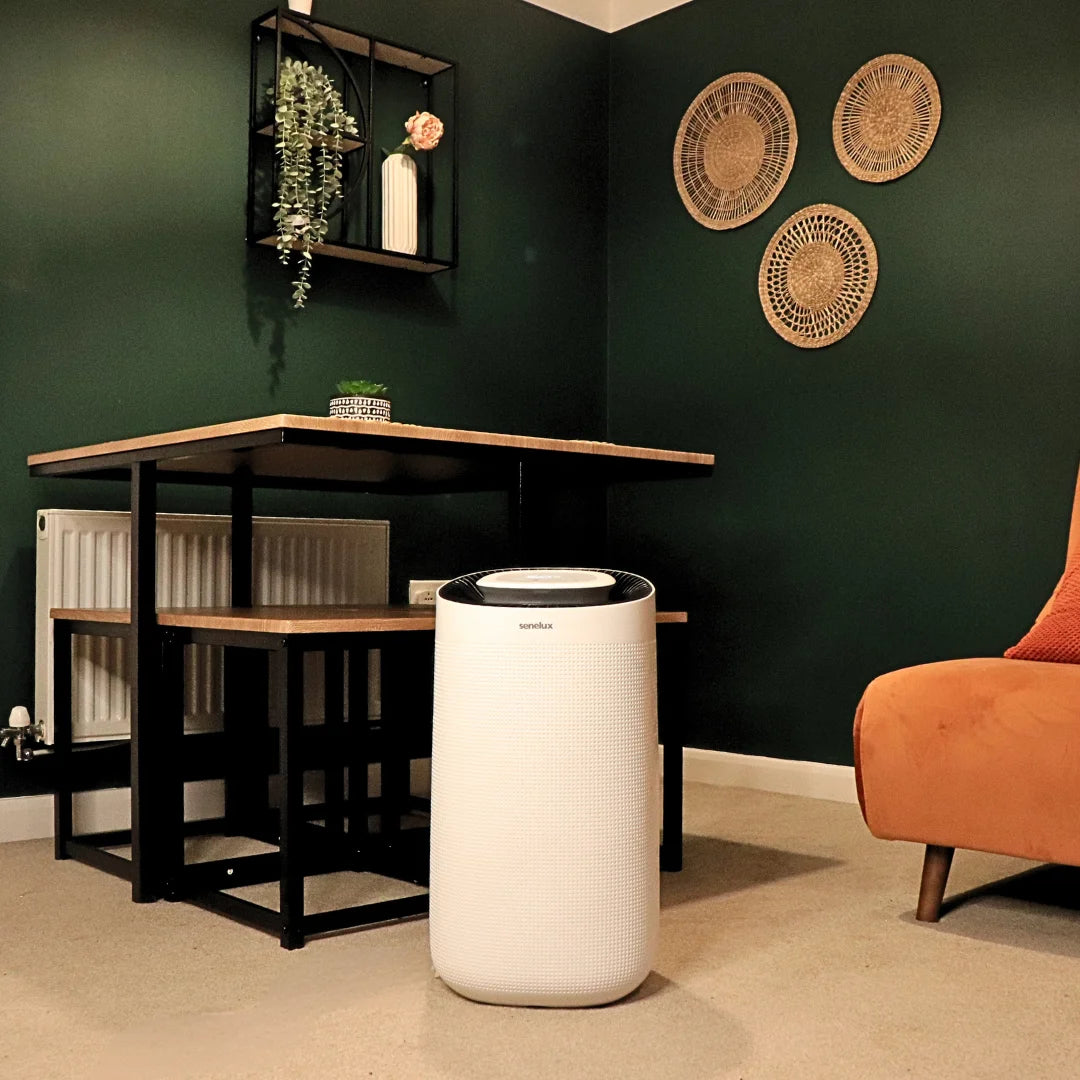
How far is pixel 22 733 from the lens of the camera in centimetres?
276

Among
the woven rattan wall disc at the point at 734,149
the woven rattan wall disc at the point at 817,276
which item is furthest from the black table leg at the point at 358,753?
the woven rattan wall disc at the point at 734,149

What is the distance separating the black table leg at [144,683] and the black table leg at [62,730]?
376mm

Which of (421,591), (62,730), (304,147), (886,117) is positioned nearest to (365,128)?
(304,147)

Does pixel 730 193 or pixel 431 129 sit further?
pixel 730 193

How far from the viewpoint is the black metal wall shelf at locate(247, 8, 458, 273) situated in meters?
3.24

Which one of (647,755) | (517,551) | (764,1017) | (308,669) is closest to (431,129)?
(308,669)

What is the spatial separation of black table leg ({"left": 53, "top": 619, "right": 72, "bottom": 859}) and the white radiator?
0.10m

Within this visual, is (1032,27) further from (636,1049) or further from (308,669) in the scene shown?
(636,1049)

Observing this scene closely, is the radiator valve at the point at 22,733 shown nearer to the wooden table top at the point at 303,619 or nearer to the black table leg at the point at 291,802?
the wooden table top at the point at 303,619

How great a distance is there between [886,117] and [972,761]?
195 cm

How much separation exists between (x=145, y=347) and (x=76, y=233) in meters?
0.30

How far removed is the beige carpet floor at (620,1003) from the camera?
4.92 ft

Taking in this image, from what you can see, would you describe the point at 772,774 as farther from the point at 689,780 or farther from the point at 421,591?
the point at 421,591

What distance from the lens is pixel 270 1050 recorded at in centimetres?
153
